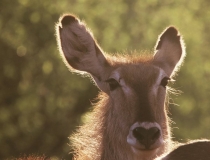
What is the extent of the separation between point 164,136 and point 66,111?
14.3 m

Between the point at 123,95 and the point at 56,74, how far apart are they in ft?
48.1

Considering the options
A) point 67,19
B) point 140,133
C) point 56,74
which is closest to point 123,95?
point 140,133

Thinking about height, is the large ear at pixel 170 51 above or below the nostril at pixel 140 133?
above

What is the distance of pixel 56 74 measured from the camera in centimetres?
2344

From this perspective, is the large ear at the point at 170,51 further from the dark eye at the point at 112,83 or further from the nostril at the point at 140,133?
the nostril at the point at 140,133

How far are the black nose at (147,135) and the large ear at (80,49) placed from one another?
1.19 m

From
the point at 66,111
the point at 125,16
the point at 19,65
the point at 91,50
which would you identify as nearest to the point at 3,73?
the point at 19,65

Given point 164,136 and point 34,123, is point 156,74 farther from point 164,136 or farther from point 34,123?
point 34,123

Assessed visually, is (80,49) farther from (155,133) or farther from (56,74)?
(56,74)

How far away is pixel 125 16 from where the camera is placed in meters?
27.5

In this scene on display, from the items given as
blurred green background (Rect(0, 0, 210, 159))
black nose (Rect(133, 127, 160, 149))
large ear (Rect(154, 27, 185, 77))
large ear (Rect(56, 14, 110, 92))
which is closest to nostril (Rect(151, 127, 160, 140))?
black nose (Rect(133, 127, 160, 149))

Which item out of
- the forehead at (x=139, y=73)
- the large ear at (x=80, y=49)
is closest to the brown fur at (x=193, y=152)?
the forehead at (x=139, y=73)

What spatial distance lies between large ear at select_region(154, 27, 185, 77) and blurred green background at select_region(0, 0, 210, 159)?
35.9 ft

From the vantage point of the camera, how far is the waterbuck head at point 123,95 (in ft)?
27.5
